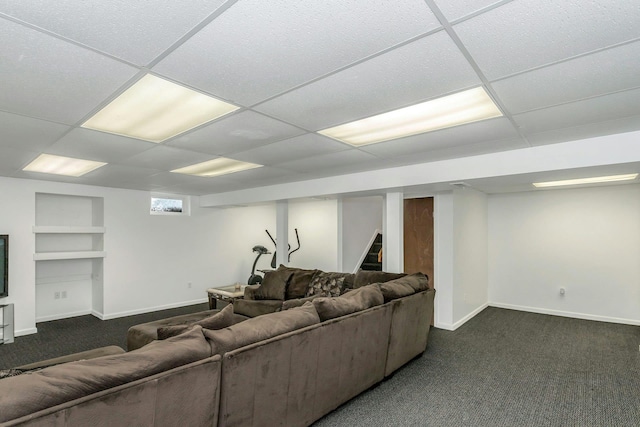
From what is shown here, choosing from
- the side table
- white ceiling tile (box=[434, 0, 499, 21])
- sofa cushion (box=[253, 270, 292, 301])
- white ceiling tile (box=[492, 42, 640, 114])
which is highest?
white ceiling tile (box=[434, 0, 499, 21])

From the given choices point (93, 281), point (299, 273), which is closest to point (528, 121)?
point (299, 273)

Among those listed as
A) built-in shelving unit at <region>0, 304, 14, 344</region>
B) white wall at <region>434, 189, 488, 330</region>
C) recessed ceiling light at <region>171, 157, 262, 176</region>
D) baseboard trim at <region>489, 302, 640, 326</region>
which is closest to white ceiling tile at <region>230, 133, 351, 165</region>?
recessed ceiling light at <region>171, 157, 262, 176</region>

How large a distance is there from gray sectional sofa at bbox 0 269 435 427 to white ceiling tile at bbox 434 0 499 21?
192cm

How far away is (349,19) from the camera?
1326mm

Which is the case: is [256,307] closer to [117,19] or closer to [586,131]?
[117,19]

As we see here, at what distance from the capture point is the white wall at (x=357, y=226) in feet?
25.6

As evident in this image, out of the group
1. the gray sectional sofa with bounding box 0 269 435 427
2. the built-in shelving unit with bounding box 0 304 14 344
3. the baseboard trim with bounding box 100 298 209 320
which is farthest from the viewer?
the baseboard trim with bounding box 100 298 209 320

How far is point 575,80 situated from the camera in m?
1.85

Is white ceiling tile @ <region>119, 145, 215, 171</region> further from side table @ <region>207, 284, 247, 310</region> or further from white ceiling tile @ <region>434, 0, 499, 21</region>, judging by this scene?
white ceiling tile @ <region>434, 0, 499, 21</region>

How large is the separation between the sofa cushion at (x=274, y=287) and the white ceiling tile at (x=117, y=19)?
405 centimetres

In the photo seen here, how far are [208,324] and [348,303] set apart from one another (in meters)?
1.12

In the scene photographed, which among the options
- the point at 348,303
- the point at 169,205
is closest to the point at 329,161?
the point at 348,303

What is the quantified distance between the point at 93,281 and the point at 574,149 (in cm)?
729

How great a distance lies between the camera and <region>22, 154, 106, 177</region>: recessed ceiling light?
3.92 metres
